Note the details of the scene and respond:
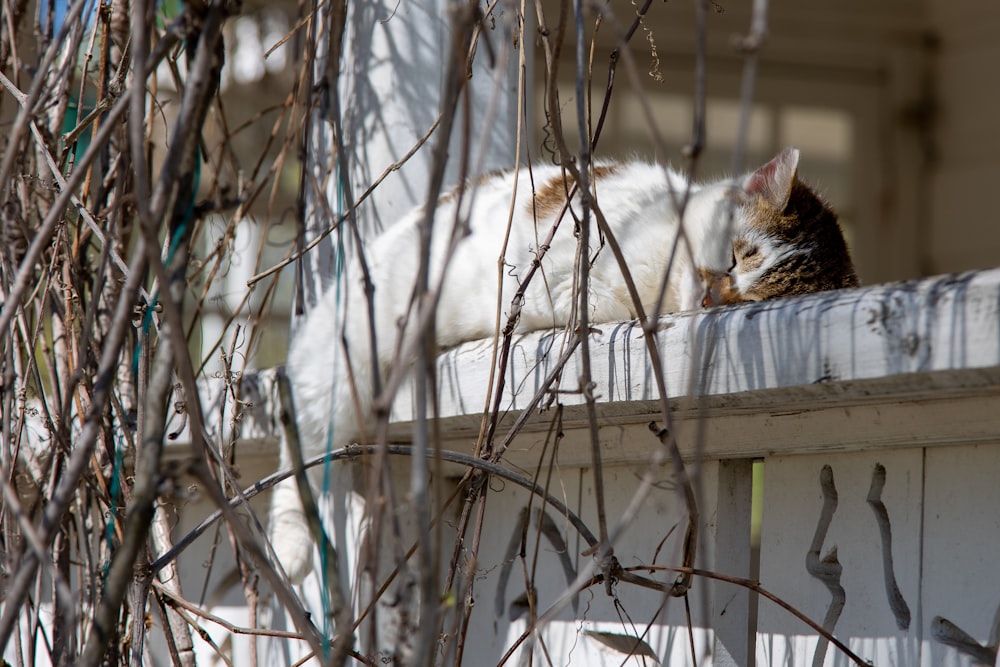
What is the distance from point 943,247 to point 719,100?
1.24 metres

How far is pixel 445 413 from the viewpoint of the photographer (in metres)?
1.39

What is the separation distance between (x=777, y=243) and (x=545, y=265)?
1.43ft

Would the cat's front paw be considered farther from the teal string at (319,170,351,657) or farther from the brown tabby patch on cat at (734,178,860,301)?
the brown tabby patch on cat at (734,178,860,301)

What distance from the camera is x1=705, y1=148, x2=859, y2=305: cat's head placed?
5.65 feet

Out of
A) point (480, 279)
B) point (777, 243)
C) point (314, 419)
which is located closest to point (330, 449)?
point (480, 279)

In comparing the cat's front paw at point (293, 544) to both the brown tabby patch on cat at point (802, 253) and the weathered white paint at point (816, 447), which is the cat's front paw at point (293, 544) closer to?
the weathered white paint at point (816, 447)

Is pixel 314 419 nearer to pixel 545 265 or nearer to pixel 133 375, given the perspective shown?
pixel 133 375

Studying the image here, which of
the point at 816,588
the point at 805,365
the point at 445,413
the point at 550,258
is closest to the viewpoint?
the point at 805,365

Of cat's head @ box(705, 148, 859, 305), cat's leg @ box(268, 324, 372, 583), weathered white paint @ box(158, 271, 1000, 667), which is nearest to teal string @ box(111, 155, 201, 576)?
cat's leg @ box(268, 324, 372, 583)

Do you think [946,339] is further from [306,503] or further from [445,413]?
[445,413]

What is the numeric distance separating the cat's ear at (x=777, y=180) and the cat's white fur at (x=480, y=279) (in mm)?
10

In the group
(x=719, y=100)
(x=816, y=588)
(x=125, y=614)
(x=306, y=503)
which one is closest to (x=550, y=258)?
(x=816, y=588)

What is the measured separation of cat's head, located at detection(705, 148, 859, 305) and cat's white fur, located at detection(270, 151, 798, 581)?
2 cm

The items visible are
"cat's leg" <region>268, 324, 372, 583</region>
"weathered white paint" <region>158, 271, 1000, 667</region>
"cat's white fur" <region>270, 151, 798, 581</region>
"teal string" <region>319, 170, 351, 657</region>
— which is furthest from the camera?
"cat's leg" <region>268, 324, 372, 583</region>
